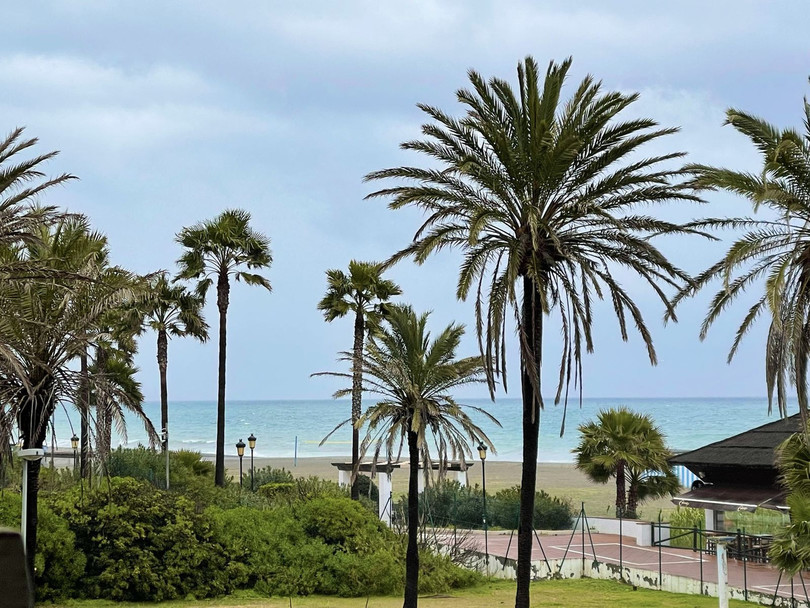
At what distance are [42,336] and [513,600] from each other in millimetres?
15358

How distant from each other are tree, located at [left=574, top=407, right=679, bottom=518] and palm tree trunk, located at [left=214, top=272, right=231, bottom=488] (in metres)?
14.8

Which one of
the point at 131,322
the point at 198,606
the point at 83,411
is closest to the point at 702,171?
the point at 83,411

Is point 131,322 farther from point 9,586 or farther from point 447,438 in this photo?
point 9,586

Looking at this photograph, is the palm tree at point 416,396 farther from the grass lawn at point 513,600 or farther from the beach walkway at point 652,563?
the beach walkway at point 652,563

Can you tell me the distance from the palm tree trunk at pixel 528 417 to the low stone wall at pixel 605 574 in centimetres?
835

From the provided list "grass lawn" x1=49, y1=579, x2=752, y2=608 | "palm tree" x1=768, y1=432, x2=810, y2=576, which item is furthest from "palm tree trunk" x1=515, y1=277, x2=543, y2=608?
"grass lawn" x1=49, y1=579, x2=752, y2=608

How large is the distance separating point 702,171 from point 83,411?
1479 cm

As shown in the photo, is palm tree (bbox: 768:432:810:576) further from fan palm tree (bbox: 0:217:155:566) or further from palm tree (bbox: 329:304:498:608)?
fan palm tree (bbox: 0:217:155:566)

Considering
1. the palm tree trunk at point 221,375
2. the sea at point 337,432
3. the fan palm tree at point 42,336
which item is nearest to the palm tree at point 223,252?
the palm tree trunk at point 221,375

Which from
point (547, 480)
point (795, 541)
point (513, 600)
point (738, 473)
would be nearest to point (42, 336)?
point (513, 600)

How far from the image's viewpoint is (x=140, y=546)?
28.3 metres

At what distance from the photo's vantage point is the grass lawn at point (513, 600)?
86.6 ft

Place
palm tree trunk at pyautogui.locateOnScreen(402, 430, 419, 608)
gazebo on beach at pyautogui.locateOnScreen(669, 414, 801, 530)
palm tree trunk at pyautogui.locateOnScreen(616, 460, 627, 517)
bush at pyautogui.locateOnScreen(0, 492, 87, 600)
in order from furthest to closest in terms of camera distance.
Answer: palm tree trunk at pyautogui.locateOnScreen(616, 460, 627, 517), gazebo on beach at pyautogui.locateOnScreen(669, 414, 801, 530), bush at pyautogui.locateOnScreen(0, 492, 87, 600), palm tree trunk at pyautogui.locateOnScreen(402, 430, 419, 608)

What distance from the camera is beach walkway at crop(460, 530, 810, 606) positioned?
84.8 ft
